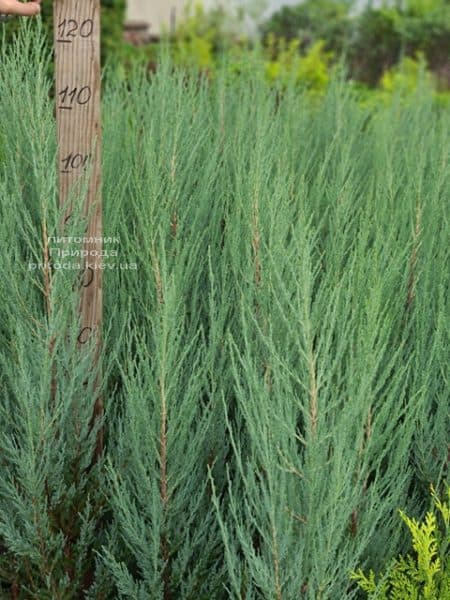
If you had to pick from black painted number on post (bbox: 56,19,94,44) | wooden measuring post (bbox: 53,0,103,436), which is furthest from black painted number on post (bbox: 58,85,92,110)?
black painted number on post (bbox: 56,19,94,44)

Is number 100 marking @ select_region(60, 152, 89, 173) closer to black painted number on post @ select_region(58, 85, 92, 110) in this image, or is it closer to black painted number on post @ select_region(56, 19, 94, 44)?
black painted number on post @ select_region(58, 85, 92, 110)

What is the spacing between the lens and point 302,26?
38.3 feet

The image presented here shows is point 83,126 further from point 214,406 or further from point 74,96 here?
point 214,406

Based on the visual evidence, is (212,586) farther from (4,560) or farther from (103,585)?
(4,560)

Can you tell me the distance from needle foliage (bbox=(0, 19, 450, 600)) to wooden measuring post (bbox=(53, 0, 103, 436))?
6cm

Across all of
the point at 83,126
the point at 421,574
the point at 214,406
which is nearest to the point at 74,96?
the point at 83,126

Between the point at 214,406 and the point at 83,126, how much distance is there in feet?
2.45

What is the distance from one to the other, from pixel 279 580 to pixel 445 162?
161cm

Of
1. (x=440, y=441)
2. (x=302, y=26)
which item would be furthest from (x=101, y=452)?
(x=302, y=26)

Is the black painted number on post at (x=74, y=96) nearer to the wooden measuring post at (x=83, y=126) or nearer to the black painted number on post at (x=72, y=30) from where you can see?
the wooden measuring post at (x=83, y=126)

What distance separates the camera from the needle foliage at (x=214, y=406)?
1.66 m

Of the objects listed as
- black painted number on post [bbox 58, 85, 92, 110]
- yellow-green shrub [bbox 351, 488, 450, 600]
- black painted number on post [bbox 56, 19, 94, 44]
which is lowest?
yellow-green shrub [bbox 351, 488, 450, 600]

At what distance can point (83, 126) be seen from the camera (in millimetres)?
2172

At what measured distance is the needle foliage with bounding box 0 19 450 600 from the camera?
1656 millimetres
